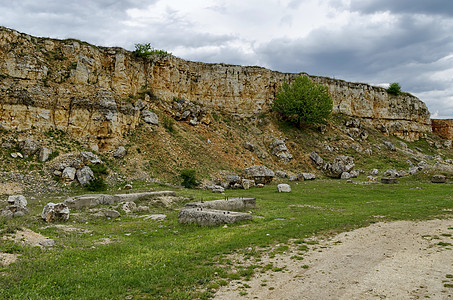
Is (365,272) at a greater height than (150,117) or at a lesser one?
lesser

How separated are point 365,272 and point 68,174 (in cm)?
2463

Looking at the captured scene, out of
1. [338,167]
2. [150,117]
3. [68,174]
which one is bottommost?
[68,174]

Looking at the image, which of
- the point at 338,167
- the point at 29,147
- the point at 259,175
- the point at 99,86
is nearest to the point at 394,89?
the point at 338,167

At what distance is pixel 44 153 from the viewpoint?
26594 mm

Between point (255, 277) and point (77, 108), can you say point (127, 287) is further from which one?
point (77, 108)

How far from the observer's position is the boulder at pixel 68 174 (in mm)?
25312

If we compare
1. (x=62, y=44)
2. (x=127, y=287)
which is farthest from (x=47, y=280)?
(x=62, y=44)

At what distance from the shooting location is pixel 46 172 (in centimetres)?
2534

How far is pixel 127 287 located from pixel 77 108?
2931 cm

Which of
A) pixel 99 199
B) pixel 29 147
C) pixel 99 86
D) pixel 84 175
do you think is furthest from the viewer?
pixel 99 86

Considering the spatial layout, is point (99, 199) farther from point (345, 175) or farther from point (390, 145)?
point (390, 145)

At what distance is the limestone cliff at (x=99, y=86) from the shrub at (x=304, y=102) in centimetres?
315

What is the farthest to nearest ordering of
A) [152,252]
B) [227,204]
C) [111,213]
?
[227,204] < [111,213] < [152,252]

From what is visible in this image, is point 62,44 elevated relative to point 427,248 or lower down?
elevated
